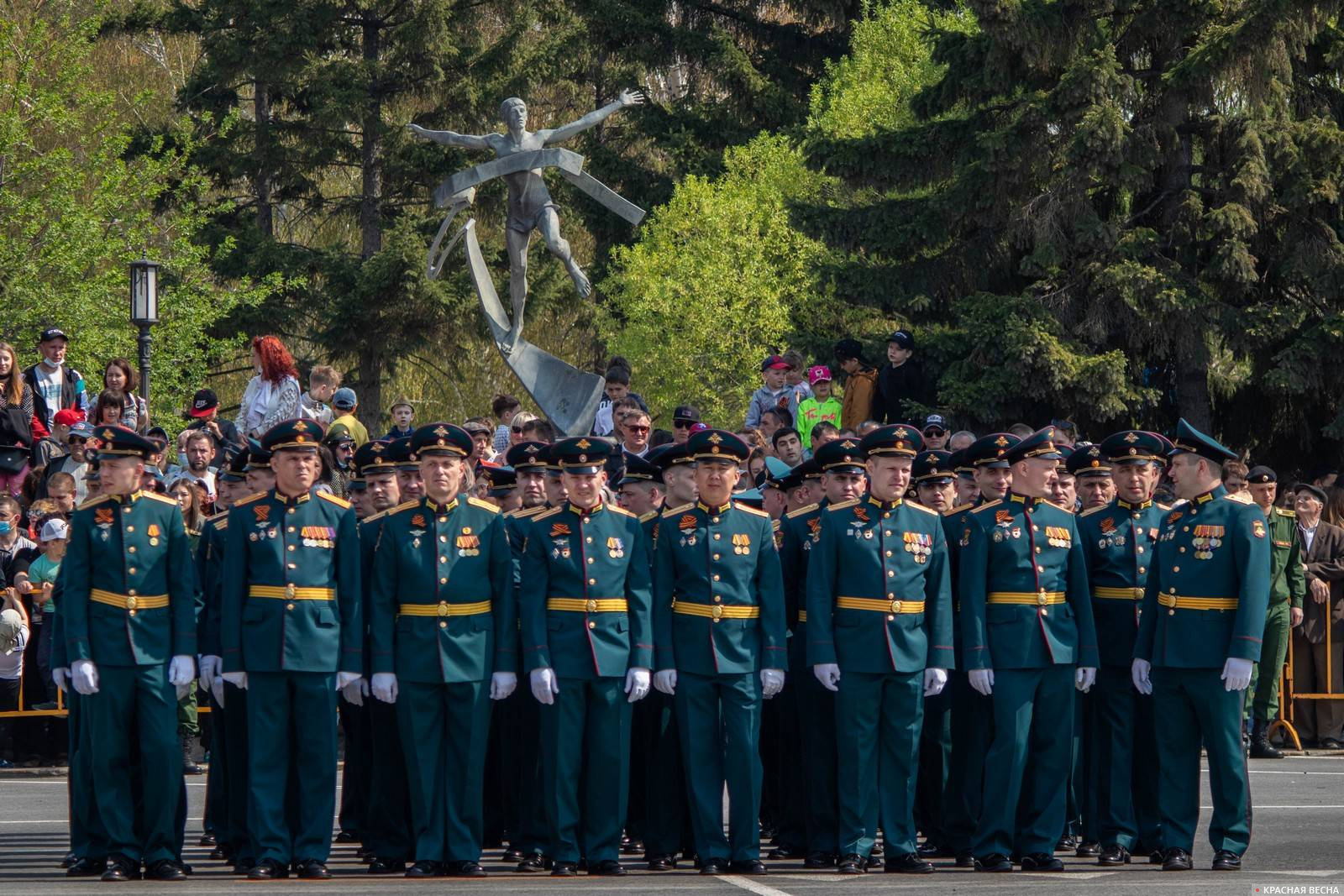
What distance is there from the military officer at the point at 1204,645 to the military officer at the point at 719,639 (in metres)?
1.90

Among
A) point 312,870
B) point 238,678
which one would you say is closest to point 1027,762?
point 312,870

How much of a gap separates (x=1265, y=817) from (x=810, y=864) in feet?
10.8

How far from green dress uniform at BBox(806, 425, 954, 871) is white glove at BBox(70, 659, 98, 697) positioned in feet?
11.2

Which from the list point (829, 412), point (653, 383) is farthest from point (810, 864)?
point (653, 383)

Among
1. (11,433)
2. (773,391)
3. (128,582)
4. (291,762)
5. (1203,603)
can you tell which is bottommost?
(291,762)

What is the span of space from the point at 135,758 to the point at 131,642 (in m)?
0.57

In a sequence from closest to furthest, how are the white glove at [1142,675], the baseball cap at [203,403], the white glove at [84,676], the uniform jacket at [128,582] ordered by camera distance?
1. the white glove at [84,676]
2. the uniform jacket at [128,582]
3. the white glove at [1142,675]
4. the baseball cap at [203,403]

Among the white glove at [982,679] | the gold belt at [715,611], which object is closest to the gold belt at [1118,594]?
the white glove at [982,679]

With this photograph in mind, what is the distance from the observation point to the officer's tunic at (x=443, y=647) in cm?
957

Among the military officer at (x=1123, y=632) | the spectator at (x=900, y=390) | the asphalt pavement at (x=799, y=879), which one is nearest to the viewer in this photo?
the asphalt pavement at (x=799, y=879)

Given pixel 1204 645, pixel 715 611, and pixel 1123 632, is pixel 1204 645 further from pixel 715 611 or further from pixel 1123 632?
pixel 715 611

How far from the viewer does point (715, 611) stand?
32.0ft

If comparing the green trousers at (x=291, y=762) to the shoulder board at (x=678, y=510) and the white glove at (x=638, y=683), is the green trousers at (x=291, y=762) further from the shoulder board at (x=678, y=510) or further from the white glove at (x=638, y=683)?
the shoulder board at (x=678, y=510)

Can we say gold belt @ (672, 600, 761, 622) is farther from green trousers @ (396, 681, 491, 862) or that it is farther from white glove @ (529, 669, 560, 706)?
green trousers @ (396, 681, 491, 862)
